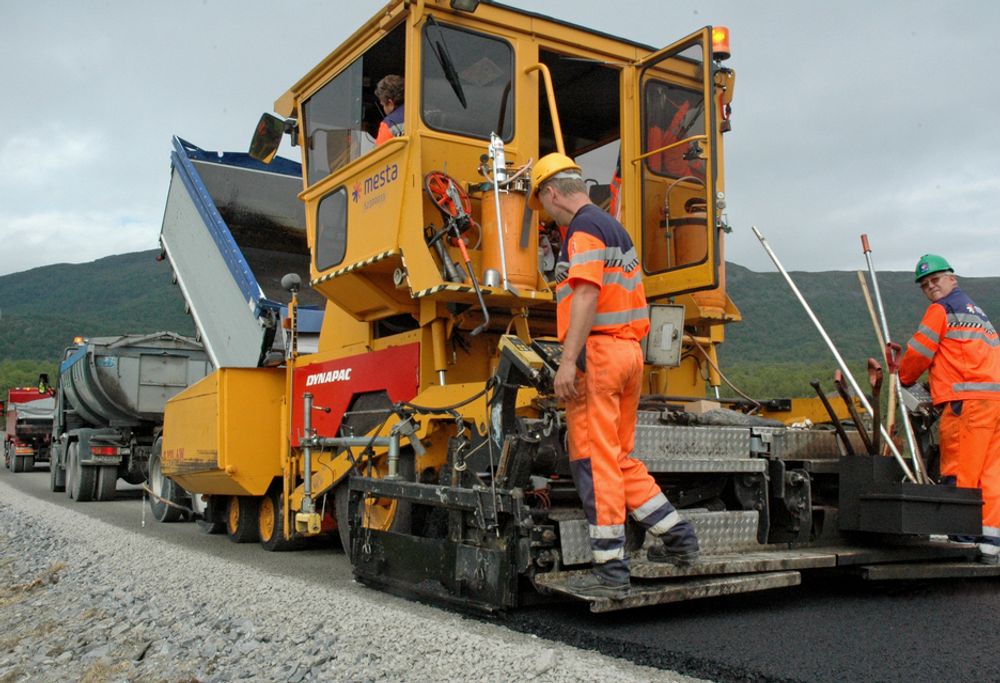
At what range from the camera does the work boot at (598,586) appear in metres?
3.53

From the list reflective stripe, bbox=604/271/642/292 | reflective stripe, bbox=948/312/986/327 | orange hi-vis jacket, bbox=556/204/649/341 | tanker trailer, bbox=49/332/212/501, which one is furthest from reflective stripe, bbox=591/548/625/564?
tanker trailer, bbox=49/332/212/501

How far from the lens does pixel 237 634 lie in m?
3.97

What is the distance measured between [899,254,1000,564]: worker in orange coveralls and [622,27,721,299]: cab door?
116 cm

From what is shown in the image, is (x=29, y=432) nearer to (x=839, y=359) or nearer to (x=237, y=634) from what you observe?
(x=237, y=634)

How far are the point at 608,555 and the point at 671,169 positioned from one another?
8.09 feet

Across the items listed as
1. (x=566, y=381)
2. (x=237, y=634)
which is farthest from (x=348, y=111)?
(x=237, y=634)

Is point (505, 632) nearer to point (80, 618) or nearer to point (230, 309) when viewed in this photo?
point (80, 618)

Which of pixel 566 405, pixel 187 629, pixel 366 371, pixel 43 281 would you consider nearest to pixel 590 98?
pixel 366 371

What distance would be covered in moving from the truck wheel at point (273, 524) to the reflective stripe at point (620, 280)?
348 cm

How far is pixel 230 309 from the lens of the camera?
8.04m

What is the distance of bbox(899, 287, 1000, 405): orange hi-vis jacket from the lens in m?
4.72

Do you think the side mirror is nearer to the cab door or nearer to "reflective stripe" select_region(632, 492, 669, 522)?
the cab door

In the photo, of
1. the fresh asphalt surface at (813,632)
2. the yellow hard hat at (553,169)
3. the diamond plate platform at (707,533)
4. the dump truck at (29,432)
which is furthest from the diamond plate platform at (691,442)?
the dump truck at (29,432)

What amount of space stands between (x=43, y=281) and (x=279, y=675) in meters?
154
